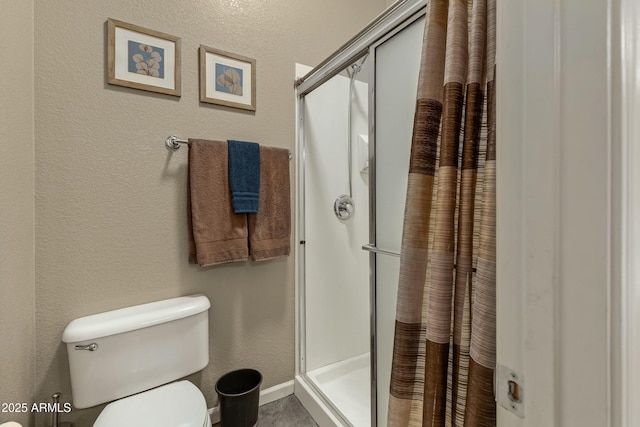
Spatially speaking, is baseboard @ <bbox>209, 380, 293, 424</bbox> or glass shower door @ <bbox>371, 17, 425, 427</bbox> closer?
glass shower door @ <bbox>371, 17, 425, 427</bbox>

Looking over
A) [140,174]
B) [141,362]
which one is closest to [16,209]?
[140,174]

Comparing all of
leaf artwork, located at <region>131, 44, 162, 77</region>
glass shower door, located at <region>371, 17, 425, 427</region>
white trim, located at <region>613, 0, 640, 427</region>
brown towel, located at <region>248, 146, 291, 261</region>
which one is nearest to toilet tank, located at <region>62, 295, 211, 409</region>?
brown towel, located at <region>248, 146, 291, 261</region>

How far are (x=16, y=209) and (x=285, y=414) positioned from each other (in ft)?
4.93

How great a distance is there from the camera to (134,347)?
117 cm

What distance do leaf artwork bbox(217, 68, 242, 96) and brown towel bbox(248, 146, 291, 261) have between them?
34 centimetres

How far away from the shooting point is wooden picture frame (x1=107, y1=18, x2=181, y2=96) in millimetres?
1260

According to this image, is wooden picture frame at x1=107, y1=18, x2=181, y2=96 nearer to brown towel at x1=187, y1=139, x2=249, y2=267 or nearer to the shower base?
brown towel at x1=187, y1=139, x2=249, y2=267

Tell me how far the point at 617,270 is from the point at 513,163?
0.17m

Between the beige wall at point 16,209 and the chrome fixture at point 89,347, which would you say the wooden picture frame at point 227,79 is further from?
the chrome fixture at point 89,347

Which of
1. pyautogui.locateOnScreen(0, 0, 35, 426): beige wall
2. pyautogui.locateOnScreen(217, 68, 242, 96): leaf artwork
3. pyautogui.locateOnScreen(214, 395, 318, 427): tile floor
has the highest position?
pyautogui.locateOnScreen(217, 68, 242, 96): leaf artwork

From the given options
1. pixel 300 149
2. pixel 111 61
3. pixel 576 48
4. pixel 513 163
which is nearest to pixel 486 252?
pixel 513 163

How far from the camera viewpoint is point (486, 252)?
1.77ft

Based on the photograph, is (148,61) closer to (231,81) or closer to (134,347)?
A: (231,81)

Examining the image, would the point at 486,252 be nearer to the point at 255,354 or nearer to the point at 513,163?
the point at 513,163
